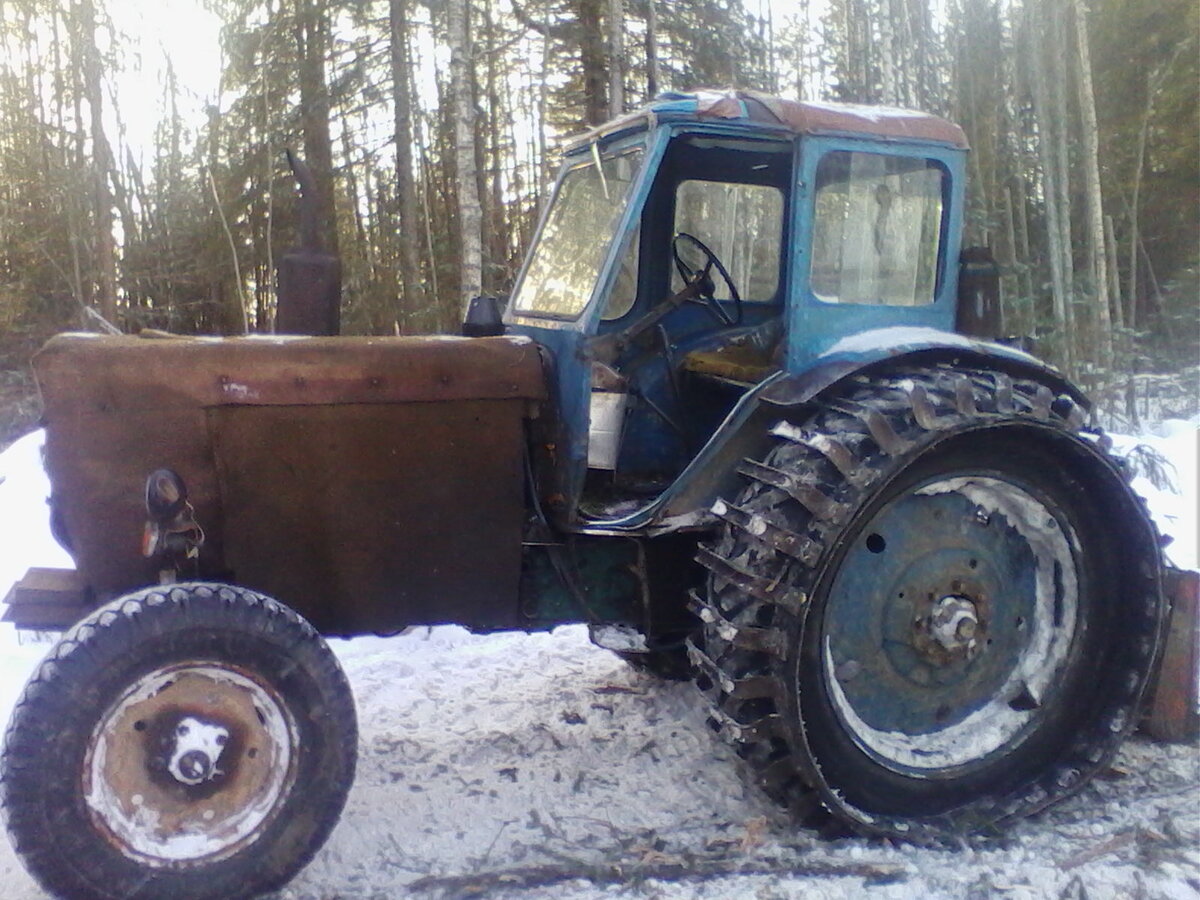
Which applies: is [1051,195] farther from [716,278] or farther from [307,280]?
[307,280]

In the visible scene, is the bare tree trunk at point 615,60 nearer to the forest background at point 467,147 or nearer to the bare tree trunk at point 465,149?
the forest background at point 467,147

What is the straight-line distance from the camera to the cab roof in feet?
10.7

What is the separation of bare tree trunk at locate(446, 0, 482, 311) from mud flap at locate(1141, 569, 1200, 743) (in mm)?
6921

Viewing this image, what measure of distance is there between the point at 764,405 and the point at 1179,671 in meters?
1.92

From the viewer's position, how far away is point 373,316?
50.0 feet

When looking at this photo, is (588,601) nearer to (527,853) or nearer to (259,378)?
(527,853)

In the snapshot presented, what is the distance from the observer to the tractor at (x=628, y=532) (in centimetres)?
272

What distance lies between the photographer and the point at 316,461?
318cm

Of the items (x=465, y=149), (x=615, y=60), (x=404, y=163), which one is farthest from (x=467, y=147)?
(x=404, y=163)

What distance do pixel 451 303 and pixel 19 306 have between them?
24.0ft

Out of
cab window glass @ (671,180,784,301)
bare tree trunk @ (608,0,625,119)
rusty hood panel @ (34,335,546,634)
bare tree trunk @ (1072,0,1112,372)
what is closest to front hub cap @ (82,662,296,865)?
rusty hood panel @ (34,335,546,634)

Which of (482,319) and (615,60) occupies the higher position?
(615,60)

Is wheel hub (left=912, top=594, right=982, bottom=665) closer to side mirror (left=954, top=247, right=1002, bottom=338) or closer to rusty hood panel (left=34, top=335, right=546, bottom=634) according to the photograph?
side mirror (left=954, top=247, right=1002, bottom=338)

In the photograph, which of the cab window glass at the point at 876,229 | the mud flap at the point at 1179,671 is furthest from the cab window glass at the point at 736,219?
the mud flap at the point at 1179,671
